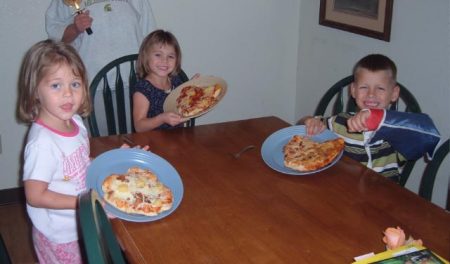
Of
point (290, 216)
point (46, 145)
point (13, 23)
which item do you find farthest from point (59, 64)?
point (13, 23)

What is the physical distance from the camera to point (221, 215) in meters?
1.20

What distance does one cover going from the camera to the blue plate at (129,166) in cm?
125

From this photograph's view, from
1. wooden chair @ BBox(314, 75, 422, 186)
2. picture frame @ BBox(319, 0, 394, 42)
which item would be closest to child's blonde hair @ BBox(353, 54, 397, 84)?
wooden chair @ BBox(314, 75, 422, 186)

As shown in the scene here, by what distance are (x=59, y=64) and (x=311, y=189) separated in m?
0.85

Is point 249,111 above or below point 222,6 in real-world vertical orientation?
below

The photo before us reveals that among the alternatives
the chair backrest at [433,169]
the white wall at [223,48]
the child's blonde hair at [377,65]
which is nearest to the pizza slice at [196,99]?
the child's blonde hair at [377,65]

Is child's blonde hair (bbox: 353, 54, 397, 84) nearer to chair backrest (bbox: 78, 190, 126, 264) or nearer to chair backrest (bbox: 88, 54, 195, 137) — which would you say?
chair backrest (bbox: 88, 54, 195, 137)

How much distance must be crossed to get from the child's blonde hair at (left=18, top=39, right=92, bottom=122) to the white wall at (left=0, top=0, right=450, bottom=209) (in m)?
1.43

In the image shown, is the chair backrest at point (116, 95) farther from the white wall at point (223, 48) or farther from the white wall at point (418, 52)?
the white wall at point (418, 52)

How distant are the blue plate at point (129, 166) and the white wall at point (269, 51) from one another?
1438 millimetres

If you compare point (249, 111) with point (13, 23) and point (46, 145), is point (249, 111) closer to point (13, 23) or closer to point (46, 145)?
point (13, 23)

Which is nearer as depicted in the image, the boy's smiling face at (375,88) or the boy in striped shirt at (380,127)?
the boy in striped shirt at (380,127)

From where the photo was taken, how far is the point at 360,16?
2.64 metres

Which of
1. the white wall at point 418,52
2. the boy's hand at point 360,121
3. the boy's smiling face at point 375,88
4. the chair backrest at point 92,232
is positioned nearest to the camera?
the chair backrest at point 92,232
